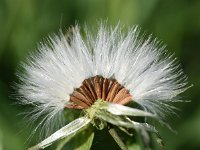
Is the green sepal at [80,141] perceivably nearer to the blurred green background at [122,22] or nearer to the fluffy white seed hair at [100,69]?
the fluffy white seed hair at [100,69]

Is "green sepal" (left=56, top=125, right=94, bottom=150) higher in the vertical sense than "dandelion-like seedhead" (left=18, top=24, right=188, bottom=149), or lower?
lower

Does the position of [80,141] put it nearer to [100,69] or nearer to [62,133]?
[62,133]

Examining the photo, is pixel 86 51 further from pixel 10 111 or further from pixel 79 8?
pixel 79 8

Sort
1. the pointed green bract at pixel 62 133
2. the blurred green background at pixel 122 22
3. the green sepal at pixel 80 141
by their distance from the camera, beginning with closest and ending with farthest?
the pointed green bract at pixel 62 133 < the green sepal at pixel 80 141 < the blurred green background at pixel 122 22

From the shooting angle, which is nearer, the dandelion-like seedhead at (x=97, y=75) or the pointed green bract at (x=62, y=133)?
the pointed green bract at (x=62, y=133)

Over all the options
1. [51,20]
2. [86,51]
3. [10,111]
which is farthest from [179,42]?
[86,51]

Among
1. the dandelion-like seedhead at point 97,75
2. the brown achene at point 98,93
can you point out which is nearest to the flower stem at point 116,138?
the dandelion-like seedhead at point 97,75

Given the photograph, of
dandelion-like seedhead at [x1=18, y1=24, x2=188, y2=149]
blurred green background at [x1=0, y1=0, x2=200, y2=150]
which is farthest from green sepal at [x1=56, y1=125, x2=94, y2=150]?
blurred green background at [x1=0, y1=0, x2=200, y2=150]

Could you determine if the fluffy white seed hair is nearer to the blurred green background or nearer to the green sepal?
the green sepal
